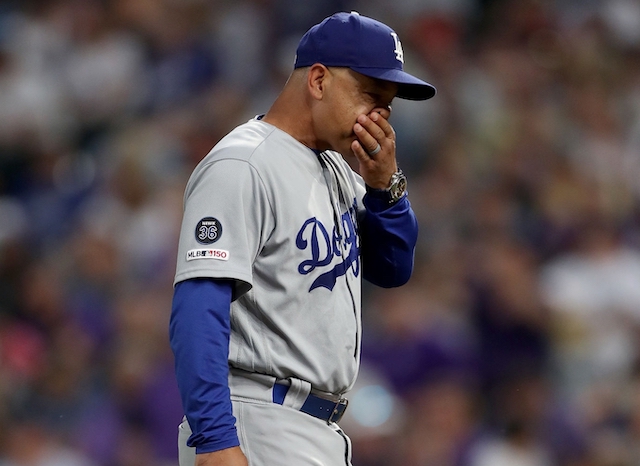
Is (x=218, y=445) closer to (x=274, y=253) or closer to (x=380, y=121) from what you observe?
(x=274, y=253)

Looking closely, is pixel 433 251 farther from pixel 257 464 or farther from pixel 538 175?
pixel 257 464

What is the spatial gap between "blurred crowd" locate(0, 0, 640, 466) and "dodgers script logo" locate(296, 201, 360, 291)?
2.60 metres

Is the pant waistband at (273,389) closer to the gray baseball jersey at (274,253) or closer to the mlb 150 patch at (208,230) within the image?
the gray baseball jersey at (274,253)

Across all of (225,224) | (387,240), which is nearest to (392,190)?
(387,240)

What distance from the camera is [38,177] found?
6.61m

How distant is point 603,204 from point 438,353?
1602 mm

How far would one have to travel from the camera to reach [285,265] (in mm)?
2418

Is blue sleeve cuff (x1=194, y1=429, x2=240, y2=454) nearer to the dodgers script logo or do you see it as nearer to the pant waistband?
the pant waistband

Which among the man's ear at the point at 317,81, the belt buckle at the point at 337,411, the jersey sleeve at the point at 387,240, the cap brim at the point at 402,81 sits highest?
the cap brim at the point at 402,81

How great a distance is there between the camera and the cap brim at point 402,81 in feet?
8.15

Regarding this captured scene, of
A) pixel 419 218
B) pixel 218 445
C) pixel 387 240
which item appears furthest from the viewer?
pixel 419 218

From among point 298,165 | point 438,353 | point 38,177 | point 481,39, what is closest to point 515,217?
point 438,353

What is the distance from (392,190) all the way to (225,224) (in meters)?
0.56

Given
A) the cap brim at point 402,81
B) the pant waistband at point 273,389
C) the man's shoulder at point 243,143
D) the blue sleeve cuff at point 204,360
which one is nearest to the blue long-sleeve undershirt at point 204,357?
the blue sleeve cuff at point 204,360
